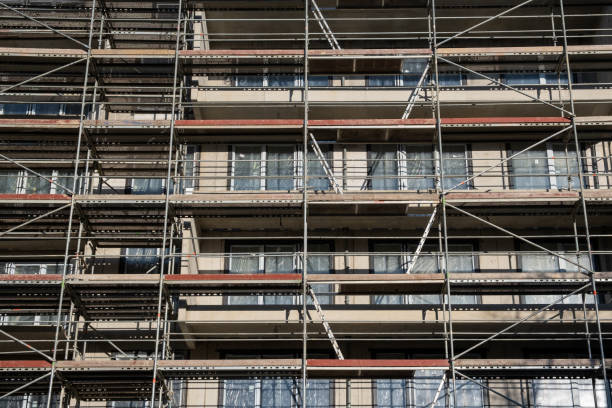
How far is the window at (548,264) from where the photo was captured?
22.5 m

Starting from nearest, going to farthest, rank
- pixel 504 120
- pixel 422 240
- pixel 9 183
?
1. pixel 422 240
2. pixel 504 120
3. pixel 9 183

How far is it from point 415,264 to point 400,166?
2533 millimetres

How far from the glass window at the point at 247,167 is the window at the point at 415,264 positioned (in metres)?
3.41

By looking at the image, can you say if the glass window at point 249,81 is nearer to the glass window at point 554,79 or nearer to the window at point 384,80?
the window at point 384,80

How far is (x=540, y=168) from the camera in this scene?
78.3ft

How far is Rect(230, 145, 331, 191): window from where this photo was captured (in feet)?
77.7

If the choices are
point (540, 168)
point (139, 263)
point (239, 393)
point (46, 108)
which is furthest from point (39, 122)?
point (540, 168)

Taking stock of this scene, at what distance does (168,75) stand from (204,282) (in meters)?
5.83

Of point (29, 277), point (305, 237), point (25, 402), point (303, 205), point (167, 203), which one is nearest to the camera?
point (29, 277)

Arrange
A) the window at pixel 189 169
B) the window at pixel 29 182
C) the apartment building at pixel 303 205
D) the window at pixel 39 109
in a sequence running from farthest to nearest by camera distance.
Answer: the window at pixel 39 109 → the window at pixel 29 182 → the window at pixel 189 169 → the apartment building at pixel 303 205

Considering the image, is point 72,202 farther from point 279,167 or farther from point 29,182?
point 279,167

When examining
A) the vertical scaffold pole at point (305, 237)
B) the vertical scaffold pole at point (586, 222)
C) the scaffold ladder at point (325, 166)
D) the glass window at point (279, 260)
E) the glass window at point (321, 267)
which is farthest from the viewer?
the glass window at point (279, 260)

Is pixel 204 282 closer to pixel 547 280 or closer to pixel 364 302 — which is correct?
pixel 364 302

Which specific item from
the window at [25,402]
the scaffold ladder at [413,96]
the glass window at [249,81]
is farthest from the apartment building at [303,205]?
the glass window at [249,81]
